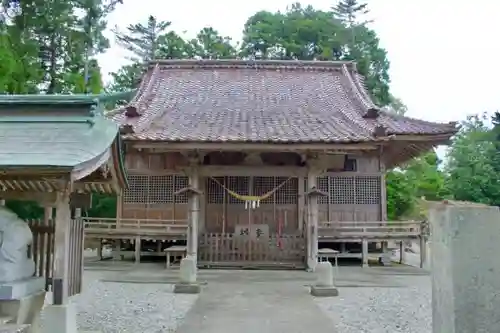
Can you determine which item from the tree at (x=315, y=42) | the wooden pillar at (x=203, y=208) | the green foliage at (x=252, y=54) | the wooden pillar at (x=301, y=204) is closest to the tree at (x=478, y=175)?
the green foliage at (x=252, y=54)

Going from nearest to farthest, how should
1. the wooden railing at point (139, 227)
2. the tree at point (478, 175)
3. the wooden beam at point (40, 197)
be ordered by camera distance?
the wooden beam at point (40, 197)
the wooden railing at point (139, 227)
the tree at point (478, 175)

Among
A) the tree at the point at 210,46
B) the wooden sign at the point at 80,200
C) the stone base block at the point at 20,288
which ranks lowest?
the stone base block at the point at 20,288

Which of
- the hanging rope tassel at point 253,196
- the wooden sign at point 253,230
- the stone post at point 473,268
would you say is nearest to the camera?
the stone post at point 473,268

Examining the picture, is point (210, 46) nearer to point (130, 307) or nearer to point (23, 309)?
point (130, 307)

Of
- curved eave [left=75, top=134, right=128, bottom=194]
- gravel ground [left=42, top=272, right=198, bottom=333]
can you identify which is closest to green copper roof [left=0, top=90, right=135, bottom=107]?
curved eave [left=75, top=134, right=128, bottom=194]

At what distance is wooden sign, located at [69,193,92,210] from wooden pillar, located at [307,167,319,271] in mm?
8184

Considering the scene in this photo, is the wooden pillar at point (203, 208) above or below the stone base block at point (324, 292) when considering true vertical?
above

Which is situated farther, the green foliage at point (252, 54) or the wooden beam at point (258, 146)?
the green foliage at point (252, 54)

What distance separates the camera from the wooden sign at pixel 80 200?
6.47 meters

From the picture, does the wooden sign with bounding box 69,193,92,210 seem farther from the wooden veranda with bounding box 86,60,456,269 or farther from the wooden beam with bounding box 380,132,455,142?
the wooden beam with bounding box 380,132,455,142

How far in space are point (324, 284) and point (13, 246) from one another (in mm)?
6364

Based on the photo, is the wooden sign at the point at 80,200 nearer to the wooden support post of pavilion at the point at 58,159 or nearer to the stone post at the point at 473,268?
the wooden support post of pavilion at the point at 58,159

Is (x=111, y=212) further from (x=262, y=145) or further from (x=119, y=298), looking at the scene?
(x=119, y=298)

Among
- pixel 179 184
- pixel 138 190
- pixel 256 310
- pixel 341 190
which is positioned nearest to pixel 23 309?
pixel 256 310
